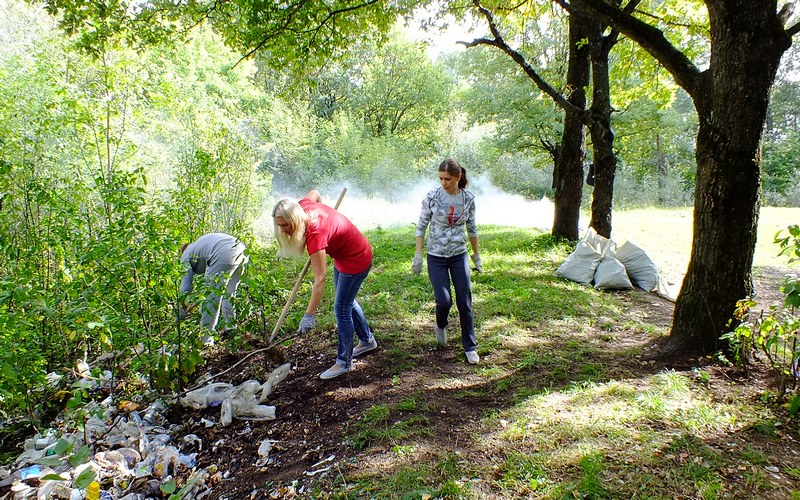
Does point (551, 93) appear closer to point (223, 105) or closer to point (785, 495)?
point (785, 495)

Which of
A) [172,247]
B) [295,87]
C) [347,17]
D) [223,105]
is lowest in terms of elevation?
[172,247]

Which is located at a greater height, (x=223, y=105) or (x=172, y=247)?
(x=223, y=105)

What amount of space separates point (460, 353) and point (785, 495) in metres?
2.31

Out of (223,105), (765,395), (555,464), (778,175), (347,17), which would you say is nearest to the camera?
(555,464)

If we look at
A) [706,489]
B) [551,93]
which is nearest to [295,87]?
[551,93]

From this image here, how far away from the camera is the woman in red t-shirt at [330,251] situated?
2.88m

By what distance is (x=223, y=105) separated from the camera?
1745cm

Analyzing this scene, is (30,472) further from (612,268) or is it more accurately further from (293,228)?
(612,268)

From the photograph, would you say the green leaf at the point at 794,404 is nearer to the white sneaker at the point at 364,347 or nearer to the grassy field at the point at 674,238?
the white sneaker at the point at 364,347

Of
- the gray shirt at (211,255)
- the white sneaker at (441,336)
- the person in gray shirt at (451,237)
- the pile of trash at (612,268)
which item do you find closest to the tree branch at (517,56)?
the pile of trash at (612,268)

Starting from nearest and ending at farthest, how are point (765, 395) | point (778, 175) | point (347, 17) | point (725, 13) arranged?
point (765, 395) → point (725, 13) → point (347, 17) → point (778, 175)

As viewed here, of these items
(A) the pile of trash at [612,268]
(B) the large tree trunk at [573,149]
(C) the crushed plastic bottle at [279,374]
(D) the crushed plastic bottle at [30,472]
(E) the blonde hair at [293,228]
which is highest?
(B) the large tree trunk at [573,149]

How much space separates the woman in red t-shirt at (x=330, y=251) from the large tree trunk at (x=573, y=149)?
554cm

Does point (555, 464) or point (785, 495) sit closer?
point (785, 495)
